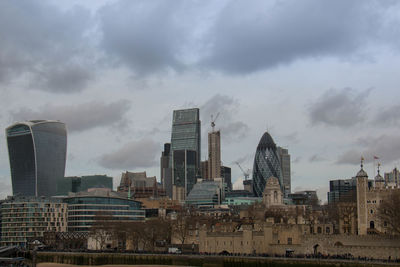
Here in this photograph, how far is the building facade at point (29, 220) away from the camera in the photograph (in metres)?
179

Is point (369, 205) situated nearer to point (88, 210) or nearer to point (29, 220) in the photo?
point (88, 210)

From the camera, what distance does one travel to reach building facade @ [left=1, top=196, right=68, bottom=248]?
179m

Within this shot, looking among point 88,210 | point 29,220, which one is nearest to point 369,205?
point 88,210

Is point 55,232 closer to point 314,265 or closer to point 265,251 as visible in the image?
point 265,251

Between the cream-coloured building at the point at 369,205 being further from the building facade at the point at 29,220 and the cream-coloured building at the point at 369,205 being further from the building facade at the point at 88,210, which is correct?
the building facade at the point at 29,220

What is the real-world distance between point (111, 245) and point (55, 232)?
23.9 meters

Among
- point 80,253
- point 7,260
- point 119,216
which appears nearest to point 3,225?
point 119,216

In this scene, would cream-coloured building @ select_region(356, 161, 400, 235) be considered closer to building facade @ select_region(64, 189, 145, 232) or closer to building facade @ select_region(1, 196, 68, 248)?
building facade @ select_region(64, 189, 145, 232)

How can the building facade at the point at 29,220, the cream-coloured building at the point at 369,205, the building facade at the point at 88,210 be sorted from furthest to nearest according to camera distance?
the building facade at the point at 88,210 → the building facade at the point at 29,220 → the cream-coloured building at the point at 369,205

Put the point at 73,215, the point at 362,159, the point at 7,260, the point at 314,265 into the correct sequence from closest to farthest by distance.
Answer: the point at 314,265, the point at 7,260, the point at 362,159, the point at 73,215

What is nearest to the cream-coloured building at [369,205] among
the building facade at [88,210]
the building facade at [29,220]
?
the building facade at [88,210]

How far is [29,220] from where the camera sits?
594 feet

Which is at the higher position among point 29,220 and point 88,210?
point 88,210

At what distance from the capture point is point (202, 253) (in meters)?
112
